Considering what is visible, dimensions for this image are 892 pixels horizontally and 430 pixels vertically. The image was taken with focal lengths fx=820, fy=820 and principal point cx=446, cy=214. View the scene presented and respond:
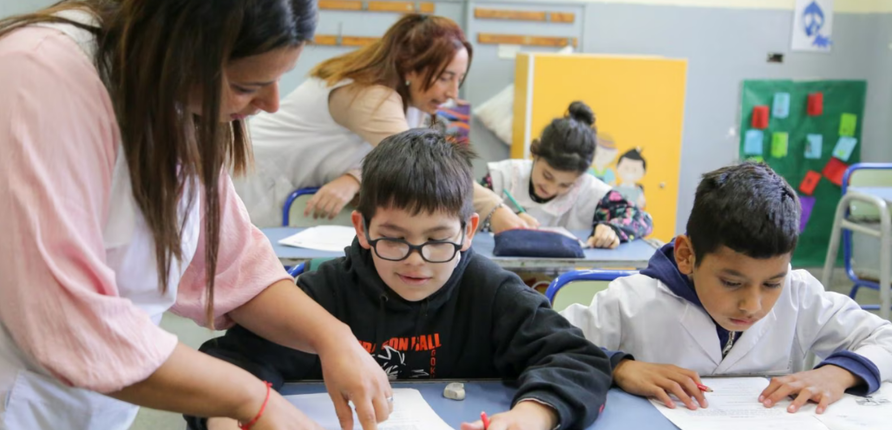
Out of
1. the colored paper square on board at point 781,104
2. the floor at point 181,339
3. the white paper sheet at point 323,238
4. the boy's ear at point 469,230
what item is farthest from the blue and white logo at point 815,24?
the boy's ear at point 469,230

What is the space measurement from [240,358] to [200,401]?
0.41m

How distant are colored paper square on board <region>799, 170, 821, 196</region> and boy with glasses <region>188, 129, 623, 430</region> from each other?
3.97m

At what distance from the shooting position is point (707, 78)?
15.3 ft

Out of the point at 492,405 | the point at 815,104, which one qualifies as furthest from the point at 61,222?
the point at 815,104

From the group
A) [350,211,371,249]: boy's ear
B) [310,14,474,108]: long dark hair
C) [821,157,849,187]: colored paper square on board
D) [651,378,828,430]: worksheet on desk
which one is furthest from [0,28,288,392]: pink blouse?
[821,157,849,187]: colored paper square on board

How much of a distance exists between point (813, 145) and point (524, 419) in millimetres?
4247

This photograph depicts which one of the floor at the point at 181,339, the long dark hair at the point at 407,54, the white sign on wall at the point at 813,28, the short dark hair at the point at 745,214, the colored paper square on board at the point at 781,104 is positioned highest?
the white sign on wall at the point at 813,28

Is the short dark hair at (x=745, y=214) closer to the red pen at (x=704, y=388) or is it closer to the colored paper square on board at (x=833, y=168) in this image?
the red pen at (x=704, y=388)

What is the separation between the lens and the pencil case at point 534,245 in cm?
238

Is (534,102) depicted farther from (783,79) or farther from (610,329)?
(610,329)

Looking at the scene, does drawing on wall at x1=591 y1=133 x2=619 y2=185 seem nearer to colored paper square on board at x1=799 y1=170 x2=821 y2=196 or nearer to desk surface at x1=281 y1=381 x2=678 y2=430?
colored paper square on board at x1=799 y1=170 x2=821 y2=196

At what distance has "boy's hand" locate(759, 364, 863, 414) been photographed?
1252 mm

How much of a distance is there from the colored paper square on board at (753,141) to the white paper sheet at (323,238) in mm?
2926

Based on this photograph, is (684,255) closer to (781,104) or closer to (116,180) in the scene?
(116,180)
